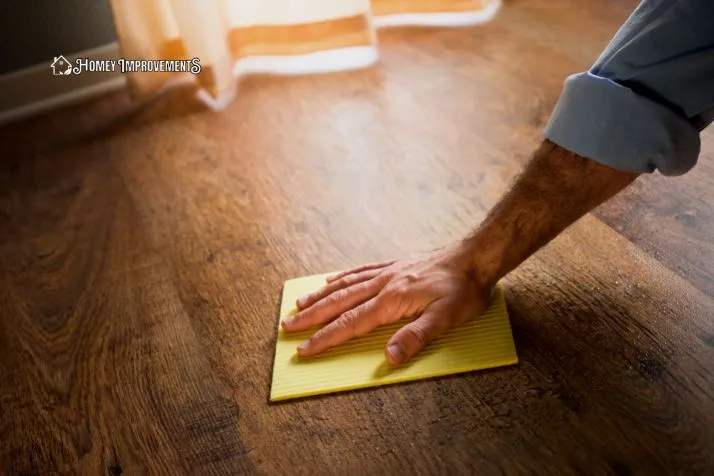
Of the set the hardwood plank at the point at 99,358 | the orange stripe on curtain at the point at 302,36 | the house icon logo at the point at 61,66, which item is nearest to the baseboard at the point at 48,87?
the house icon logo at the point at 61,66

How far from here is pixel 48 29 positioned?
1.75 meters

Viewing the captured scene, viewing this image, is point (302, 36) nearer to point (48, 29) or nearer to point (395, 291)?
point (48, 29)

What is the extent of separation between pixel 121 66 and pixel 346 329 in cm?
123

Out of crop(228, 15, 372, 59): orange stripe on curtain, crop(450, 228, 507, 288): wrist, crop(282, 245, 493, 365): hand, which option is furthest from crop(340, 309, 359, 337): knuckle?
crop(228, 15, 372, 59): orange stripe on curtain

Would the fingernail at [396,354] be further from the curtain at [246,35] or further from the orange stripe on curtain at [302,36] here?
the orange stripe on curtain at [302,36]

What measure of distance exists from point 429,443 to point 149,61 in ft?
4.25

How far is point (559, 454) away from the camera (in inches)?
29.1

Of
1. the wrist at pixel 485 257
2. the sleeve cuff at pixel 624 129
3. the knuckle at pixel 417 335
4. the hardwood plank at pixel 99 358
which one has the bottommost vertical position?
the hardwood plank at pixel 99 358

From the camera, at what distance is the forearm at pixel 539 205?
33.1 inches

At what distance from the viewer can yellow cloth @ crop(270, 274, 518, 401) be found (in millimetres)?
857

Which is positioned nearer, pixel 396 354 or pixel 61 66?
pixel 396 354

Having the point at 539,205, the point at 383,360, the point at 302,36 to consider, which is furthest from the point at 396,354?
the point at 302,36

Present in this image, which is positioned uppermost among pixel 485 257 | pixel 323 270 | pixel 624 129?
pixel 624 129

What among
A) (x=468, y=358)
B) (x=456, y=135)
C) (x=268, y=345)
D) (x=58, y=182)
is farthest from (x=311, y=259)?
(x=58, y=182)
